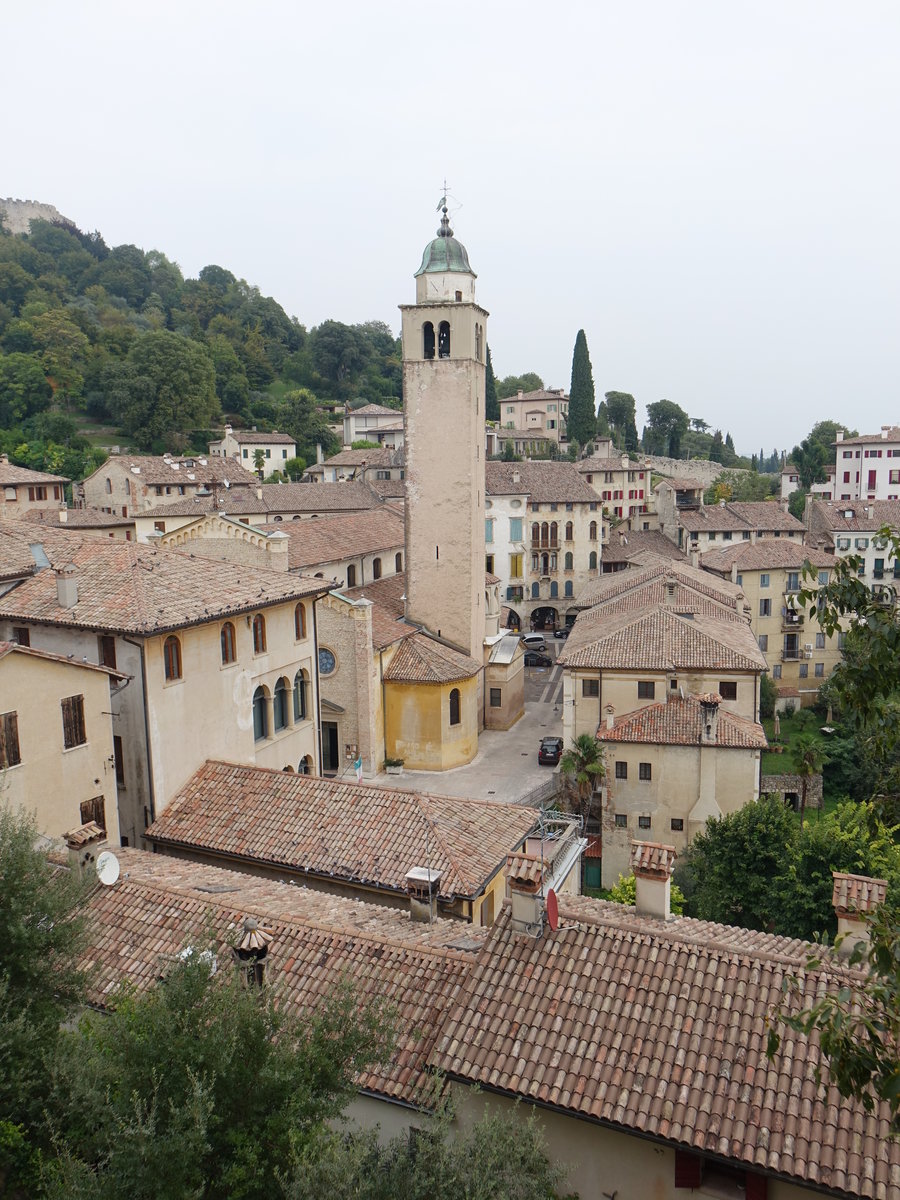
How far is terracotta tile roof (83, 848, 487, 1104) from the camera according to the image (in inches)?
460

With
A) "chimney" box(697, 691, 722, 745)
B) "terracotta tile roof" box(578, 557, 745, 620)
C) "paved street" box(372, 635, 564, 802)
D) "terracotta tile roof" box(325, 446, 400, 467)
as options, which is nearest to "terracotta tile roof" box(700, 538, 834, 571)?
"terracotta tile roof" box(578, 557, 745, 620)

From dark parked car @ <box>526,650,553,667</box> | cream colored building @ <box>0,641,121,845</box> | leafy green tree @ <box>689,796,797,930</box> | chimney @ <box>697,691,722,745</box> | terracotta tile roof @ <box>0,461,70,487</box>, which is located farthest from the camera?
terracotta tile roof @ <box>0,461,70,487</box>

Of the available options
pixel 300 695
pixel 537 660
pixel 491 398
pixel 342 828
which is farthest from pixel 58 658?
pixel 491 398

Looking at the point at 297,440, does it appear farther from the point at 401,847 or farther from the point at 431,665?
the point at 401,847

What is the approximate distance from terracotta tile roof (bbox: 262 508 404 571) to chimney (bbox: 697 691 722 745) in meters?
18.0

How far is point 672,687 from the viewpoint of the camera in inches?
1318

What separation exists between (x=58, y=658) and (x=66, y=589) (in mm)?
3653

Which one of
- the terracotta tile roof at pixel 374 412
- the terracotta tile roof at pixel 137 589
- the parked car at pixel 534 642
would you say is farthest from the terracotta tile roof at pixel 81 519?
the terracotta tile roof at pixel 374 412

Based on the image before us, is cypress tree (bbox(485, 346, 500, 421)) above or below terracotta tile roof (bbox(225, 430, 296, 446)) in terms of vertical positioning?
above

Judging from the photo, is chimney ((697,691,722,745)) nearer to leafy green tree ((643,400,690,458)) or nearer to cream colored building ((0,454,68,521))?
cream colored building ((0,454,68,521))

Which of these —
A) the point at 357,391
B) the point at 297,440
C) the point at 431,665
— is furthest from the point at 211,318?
the point at 431,665

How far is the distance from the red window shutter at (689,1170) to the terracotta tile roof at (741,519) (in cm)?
6259

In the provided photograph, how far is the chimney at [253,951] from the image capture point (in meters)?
11.1

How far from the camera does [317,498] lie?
68125 mm
